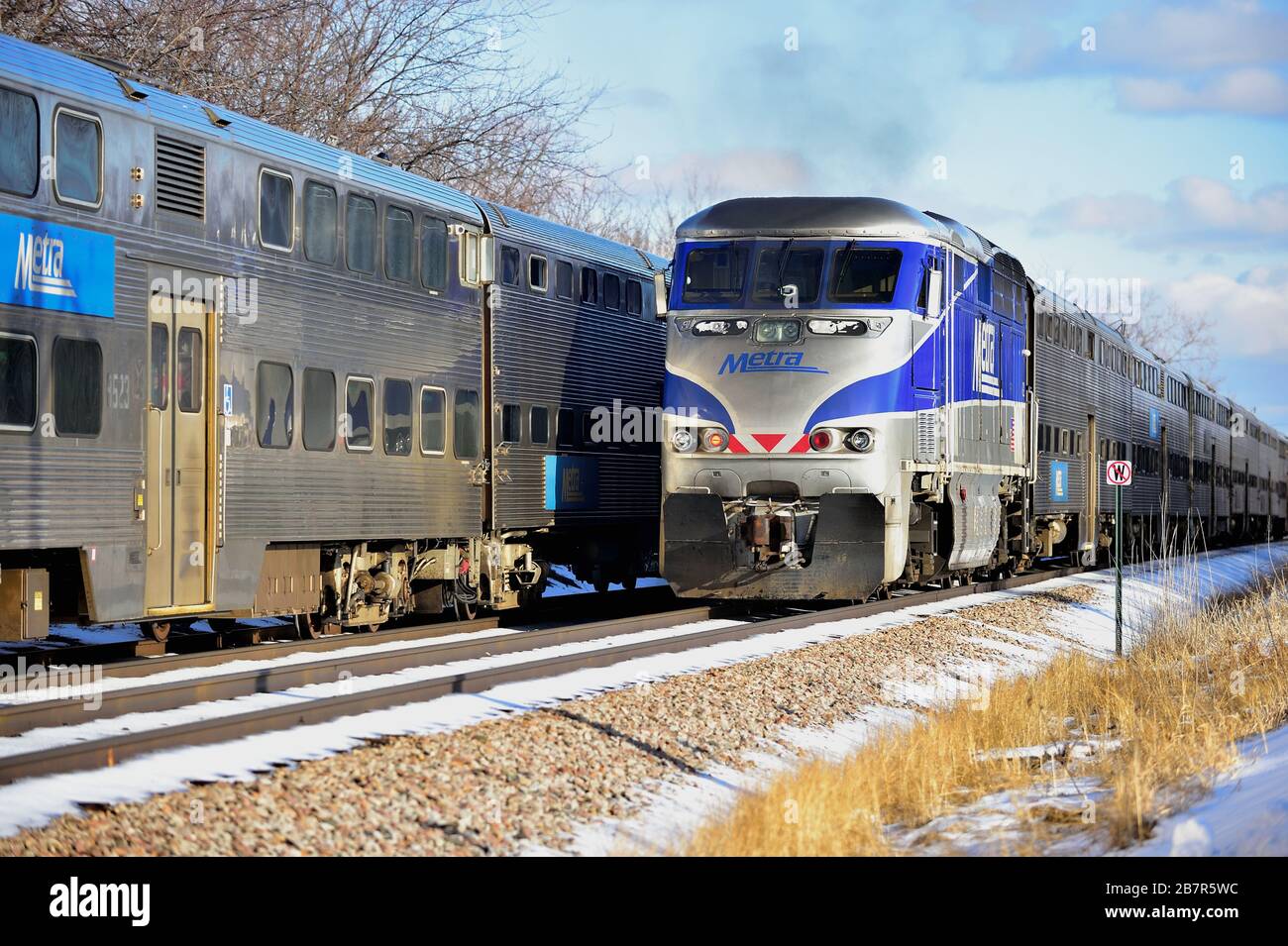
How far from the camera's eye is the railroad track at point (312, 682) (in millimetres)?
7977

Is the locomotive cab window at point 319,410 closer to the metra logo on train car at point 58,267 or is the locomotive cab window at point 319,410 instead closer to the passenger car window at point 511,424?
the metra logo on train car at point 58,267

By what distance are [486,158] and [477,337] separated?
10.5 m

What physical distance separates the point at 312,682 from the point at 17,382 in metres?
3.01

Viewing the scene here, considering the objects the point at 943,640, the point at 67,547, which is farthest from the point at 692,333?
the point at 67,547

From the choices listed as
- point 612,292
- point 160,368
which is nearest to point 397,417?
point 160,368

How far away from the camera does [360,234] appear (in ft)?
46.8

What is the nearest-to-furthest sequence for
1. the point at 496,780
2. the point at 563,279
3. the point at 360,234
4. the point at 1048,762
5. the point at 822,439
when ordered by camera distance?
the point at 496,780
the point at 1048,762
the point at 360,234
the point at 822,439
the point at 563,279

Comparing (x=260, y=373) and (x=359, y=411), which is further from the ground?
(x=260, y=373)

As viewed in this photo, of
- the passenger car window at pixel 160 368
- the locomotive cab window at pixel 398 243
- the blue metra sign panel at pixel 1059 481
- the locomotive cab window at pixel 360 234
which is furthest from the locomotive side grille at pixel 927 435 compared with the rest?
the blue metra sign panel at pixel 1059 481

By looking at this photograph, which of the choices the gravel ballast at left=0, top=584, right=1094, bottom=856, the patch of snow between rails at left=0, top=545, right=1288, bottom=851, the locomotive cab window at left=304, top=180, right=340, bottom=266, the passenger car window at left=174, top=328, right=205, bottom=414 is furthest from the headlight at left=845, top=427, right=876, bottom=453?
the passenger car window at left=174, top=328, right=205, bottom=414

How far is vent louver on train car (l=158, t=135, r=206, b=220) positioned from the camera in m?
11.7

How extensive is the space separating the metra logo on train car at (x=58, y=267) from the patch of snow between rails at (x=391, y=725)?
299 cm

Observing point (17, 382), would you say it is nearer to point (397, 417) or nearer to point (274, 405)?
point (274, 405)
